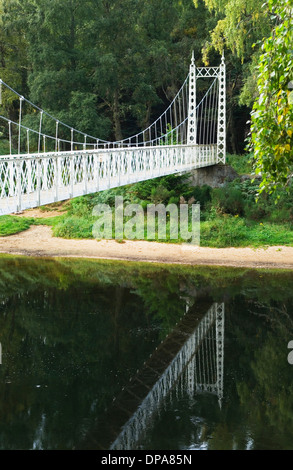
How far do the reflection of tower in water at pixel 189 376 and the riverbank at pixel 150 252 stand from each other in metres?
3.27

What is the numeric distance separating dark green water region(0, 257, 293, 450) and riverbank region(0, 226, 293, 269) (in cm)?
64

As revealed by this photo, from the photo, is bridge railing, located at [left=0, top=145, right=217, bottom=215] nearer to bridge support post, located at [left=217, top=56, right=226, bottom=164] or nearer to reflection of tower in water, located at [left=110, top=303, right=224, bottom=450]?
bridge support post, located at [left=217, top=56, right=226, bottom=164]

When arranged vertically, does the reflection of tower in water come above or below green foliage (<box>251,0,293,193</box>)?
below

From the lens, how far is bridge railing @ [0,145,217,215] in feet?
23.3

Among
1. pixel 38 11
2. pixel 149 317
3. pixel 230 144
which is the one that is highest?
pixel 38 11

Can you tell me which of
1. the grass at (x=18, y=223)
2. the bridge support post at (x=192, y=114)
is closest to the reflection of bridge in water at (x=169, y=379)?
the grass at (x=18, y=223)

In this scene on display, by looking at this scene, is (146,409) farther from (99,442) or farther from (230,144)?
(230,144)

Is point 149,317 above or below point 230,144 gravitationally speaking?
below

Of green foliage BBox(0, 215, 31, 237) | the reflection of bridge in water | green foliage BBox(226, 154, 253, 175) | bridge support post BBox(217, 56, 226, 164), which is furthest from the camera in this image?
green foliage BBox(226, 154, 253, 175)

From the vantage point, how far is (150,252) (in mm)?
11750

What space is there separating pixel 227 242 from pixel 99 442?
7.53 metres

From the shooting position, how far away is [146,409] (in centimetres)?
549

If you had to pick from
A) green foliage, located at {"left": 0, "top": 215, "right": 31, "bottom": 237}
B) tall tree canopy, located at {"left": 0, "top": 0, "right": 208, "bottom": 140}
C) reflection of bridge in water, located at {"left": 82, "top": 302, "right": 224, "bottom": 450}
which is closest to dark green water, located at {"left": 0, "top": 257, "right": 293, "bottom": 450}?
reflection of bridge in water, located at {"left": 82, "top": 302, "right": 224, "bottom": 450}
